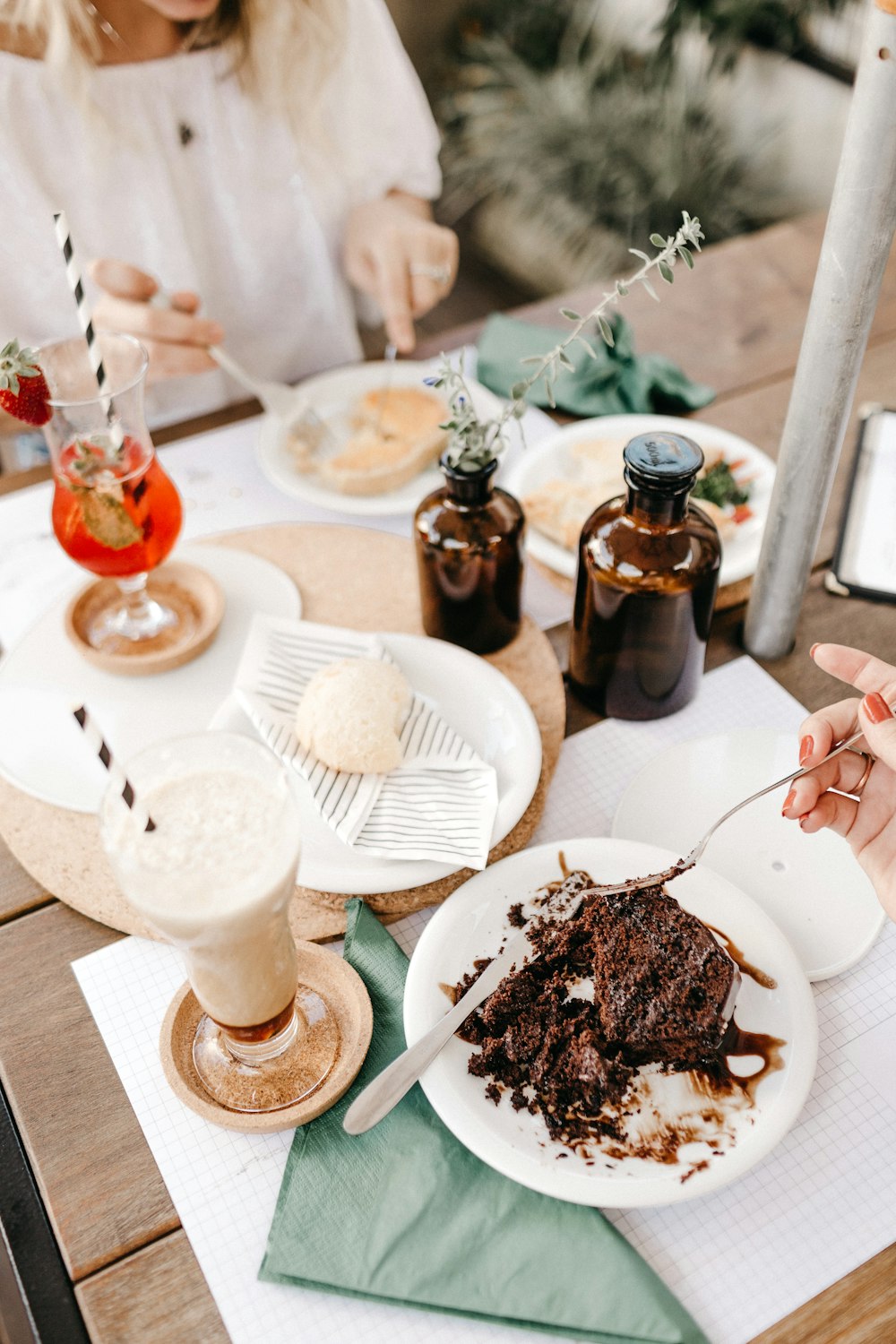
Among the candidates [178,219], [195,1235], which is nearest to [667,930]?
[195,1235]

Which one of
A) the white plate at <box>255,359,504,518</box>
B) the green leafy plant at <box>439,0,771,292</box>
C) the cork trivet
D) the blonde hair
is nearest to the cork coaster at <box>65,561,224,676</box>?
the white plate at <box>255,359,504,518</box>

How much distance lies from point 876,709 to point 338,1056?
55cm

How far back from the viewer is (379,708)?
1.09m

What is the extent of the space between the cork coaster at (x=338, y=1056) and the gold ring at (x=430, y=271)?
4.10 ft

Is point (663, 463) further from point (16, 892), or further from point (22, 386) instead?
point (16, 892)

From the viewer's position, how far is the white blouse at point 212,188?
169 cm

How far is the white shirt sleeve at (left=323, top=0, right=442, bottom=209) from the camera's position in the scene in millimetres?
1880

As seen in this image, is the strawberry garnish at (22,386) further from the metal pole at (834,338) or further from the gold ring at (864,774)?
the gold ring at (864,774)

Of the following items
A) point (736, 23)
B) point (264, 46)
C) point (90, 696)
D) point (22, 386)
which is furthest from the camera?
point (736, 23)

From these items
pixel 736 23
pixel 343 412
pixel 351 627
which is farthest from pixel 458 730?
pixel 736 23

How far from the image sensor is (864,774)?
1.00 m

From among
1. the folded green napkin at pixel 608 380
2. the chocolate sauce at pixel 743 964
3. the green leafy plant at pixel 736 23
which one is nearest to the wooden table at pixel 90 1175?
the chocolate sauce at pixel 743 964

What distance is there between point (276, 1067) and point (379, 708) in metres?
0.36

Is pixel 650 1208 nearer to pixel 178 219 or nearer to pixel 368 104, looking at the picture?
pixel 178 219
